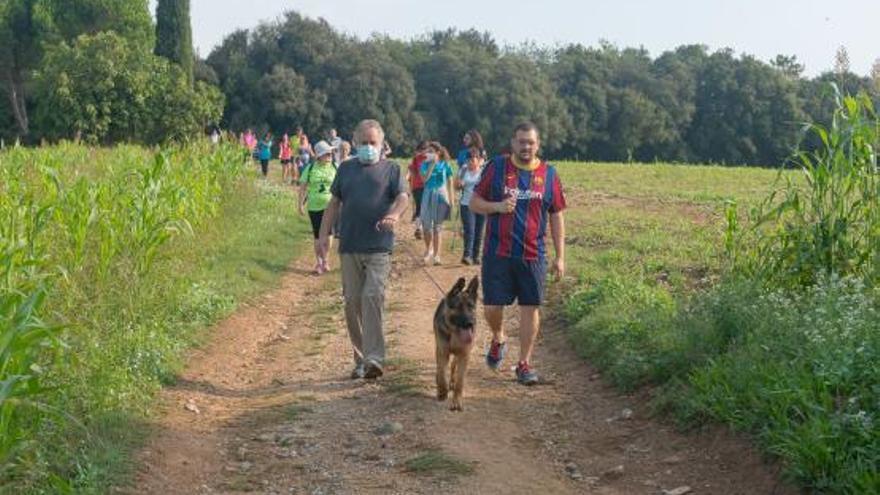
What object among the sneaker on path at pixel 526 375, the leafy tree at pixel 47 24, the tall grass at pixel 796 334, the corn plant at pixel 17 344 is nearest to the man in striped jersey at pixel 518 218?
the sneaker on path at pixel 526 375

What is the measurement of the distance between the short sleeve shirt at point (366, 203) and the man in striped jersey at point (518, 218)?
30.4 inches

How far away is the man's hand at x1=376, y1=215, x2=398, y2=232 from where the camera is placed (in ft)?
28.1

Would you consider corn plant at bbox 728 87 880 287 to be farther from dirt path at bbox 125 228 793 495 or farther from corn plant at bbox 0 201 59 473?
corn plant at bbox 0 201 59 473

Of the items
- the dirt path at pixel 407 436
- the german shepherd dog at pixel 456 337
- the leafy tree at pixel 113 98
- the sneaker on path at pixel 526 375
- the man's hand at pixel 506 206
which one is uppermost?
the leafy tree at pixel 113 98

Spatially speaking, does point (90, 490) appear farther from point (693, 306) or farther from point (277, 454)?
point (693, 306)

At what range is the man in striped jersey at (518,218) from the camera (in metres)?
8.30

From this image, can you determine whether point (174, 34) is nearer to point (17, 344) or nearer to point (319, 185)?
point (319, 185)

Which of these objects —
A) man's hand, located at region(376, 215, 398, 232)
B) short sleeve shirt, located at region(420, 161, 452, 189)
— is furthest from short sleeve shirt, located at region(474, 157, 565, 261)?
short sleeve shirt, located at region(420, 161, 452, 189)

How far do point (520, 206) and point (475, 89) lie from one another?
53.7m

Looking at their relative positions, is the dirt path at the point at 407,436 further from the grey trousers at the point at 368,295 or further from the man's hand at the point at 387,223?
the man's hand at the point at 387,223

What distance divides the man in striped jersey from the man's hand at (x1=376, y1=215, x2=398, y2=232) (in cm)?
68

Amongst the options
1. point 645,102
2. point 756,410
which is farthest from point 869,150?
point 645,102

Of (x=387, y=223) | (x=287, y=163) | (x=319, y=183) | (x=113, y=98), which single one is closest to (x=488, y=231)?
(x=387, y=223)

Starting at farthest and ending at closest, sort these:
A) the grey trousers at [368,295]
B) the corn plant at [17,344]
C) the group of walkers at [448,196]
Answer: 1. the group of walkers at [448,196]
2. the grey trousers at [368,295]
3. the corn plant at [17,344]
